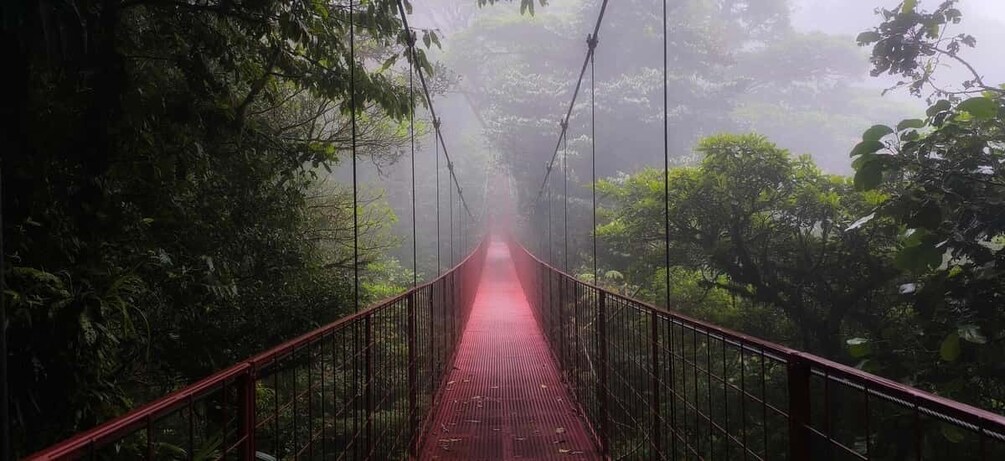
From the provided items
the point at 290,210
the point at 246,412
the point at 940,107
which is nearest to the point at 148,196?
the point at 290,210

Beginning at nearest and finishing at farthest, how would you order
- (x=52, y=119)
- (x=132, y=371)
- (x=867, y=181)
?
(x=52, y=119)
(x=867, y=181)
(x=132, y=371)

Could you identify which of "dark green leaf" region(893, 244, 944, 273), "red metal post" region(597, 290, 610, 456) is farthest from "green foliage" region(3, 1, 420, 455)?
"dark green leaf" region(893, 244, 944, 273)

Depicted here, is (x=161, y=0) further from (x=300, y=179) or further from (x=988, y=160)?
(x=988, y=160)

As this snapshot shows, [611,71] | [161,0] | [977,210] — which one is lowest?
[977,210]

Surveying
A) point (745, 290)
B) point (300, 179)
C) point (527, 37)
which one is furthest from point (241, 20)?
point (527, 37)

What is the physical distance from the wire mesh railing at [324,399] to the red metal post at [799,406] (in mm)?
924

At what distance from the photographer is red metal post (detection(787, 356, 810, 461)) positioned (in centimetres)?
115

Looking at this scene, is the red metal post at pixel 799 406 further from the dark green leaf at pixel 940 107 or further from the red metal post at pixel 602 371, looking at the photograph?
the dark green leaf at pixel 940 107

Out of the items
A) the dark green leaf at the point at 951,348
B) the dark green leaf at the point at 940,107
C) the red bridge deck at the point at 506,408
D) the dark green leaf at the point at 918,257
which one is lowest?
the red bridge deck at the point at 506,408

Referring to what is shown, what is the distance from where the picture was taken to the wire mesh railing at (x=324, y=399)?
37.7 inches

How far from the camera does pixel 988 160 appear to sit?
256cm

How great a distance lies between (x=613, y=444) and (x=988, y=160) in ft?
6.76

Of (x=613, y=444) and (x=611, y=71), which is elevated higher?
(x=611, y=71)

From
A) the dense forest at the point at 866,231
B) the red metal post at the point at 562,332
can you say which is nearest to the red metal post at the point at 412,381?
the red metal post at the point at 562,332
